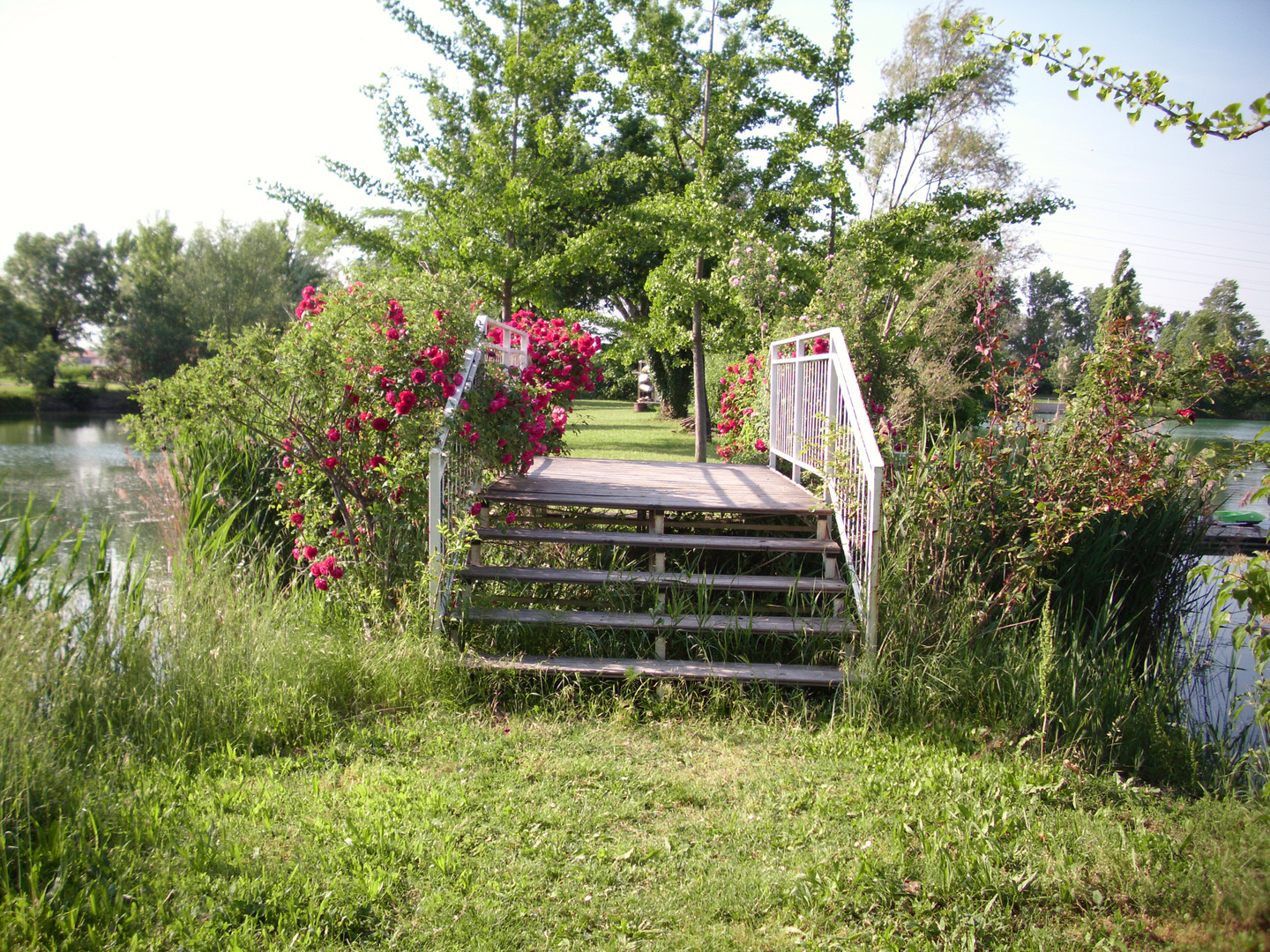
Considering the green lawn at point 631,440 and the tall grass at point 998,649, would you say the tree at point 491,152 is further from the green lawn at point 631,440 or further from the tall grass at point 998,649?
the tall grass at point 998,649

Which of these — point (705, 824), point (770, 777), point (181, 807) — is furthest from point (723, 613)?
point (181, 807)

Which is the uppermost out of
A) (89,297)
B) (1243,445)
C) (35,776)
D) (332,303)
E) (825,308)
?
(89,297)

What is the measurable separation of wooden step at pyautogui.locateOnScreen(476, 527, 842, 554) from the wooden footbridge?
11 mm

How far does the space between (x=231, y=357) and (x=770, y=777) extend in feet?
12.1

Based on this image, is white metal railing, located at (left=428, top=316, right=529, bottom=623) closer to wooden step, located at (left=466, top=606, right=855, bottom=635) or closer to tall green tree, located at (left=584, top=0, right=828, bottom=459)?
wooden step, located at (left=466, top=606, right=855, bottom=635)

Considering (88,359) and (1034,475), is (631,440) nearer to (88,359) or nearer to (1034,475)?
(1034,475)

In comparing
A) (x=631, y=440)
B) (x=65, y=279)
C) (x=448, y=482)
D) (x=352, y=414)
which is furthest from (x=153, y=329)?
(x=448, y=482)

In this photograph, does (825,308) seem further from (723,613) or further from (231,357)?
(231,357)

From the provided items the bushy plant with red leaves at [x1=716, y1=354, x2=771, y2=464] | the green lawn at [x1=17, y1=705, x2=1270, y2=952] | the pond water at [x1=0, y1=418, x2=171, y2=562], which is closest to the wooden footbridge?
the green lawn at [x1=17, y1=705, x2=1270, y2=952]

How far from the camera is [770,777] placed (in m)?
3.36

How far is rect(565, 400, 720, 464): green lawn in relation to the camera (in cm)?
1245

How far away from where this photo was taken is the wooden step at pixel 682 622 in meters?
4.41

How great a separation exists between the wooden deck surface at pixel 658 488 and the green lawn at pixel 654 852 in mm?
1942

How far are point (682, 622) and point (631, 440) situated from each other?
11037 mm
